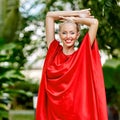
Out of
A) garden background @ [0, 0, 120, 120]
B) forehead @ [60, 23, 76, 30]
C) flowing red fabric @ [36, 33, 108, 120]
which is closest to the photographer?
flowing red fabric @ [36, 33, 108, 120]

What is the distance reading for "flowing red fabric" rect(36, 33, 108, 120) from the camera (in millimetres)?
2977

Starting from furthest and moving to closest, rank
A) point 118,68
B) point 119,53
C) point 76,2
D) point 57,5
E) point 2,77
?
1. point 119,53
2. point 118,68
3. point 57,5
4. point 2,77
5. point 76,2

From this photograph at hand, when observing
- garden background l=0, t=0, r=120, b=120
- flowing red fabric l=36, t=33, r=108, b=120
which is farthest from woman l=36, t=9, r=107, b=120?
garden background l=0, t=0, r=120, b=120

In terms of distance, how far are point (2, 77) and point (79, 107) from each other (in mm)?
3191

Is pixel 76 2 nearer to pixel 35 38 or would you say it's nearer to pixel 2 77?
pixel 2 77

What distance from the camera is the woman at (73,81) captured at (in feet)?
9.78

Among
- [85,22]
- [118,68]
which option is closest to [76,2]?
[118,68]

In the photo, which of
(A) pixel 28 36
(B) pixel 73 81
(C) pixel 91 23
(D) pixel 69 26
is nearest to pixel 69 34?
(D) pixel 69 26

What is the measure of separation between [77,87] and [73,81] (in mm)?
50

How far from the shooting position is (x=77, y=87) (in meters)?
3.00

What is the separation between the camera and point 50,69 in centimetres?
307

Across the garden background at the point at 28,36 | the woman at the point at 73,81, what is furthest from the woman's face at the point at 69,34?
the garden background at the point at 28,36

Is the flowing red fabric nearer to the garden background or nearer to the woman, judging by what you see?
the woman

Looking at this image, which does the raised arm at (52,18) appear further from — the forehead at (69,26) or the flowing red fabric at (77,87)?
the flowing red fabric at (77,87)
